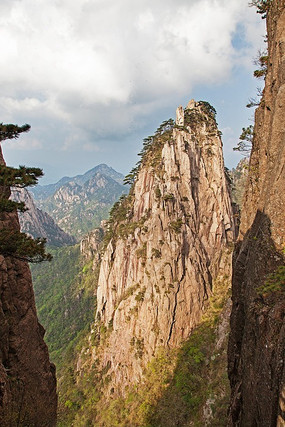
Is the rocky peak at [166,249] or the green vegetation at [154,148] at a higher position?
the green vegetation at [154,148]

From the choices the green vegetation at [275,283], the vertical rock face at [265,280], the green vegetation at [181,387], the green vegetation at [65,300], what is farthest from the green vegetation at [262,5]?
the green vegetation at [65,300]

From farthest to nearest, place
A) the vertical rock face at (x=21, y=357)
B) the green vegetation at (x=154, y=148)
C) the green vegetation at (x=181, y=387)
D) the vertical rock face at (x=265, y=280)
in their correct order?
1. the green vegetation at (x=154, y=148)
2. the green vegetation at (x=181, y=387)
3. the vertical rock face at (x=21, y=357)
4. the vertical rock face at (x=265, y=280)

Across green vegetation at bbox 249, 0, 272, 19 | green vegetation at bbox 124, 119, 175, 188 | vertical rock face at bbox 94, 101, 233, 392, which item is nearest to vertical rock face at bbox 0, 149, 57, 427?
green vegetation at bbox 249, 0, 272, 19

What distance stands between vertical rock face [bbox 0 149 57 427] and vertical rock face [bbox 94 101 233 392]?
39865 mm

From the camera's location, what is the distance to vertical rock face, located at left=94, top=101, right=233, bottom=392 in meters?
56.0

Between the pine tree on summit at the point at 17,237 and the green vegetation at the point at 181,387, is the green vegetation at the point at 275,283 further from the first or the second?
the green vegetation at the point at 181,387

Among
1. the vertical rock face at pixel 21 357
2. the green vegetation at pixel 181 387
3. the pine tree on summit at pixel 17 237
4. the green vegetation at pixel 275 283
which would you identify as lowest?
the green vegetation at pixel 181 387

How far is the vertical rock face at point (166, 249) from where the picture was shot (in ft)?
184

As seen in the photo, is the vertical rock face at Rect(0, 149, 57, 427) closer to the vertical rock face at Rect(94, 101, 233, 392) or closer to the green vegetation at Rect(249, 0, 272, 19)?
the green vegetation at Rect(249, 0, 272, 19)

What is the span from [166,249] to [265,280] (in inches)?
1795

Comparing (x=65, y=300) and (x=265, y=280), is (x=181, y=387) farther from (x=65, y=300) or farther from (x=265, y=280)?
(x=65, y=300)

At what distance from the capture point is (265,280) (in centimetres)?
1339

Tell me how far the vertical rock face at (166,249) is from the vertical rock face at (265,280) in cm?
3789

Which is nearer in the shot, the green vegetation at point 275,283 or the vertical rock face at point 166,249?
the green vegetation at point 275,283
